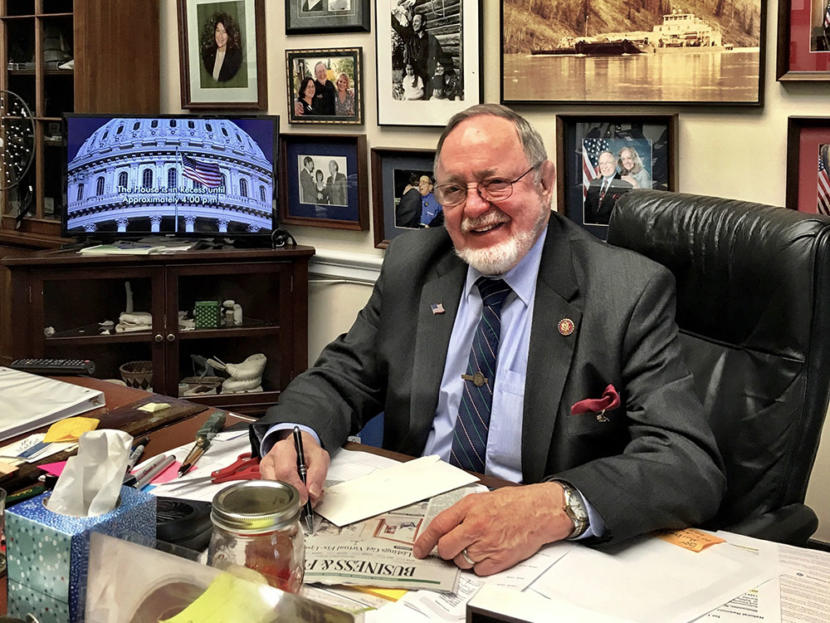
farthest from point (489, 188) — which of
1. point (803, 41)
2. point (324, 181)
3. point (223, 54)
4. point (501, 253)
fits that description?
point (223, 54)

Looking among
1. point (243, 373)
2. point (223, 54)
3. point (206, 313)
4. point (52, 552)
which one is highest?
point (223, 54)

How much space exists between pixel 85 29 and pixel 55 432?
2826mm

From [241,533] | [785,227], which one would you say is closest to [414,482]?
[241,533]

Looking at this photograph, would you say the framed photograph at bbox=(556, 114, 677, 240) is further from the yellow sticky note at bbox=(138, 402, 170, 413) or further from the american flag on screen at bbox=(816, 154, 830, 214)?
the yellow sticky note at bbox=(138, 402, 170, 413)

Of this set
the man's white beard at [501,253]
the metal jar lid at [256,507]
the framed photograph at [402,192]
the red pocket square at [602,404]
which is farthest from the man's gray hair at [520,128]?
the framed photograph at [402,192]

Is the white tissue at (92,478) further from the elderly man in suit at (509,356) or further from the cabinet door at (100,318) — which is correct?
the cabinet door at (100,318)

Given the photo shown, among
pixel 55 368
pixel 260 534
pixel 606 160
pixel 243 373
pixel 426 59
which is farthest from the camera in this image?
pixel 243 373

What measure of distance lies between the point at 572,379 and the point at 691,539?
47 cm

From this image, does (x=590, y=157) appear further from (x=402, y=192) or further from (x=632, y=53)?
(x=402, y=192)

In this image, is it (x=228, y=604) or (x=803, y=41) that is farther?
(x=803, y=41)

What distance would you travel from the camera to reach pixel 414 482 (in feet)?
4.84

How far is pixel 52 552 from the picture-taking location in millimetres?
957

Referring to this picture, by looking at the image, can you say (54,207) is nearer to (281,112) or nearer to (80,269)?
(80,269)

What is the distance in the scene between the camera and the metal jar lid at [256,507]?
907 millimetres
